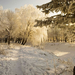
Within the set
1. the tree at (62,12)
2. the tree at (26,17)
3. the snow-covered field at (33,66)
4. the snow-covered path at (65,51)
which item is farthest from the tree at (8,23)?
the tree at (62,12)

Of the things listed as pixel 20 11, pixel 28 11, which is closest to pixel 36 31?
pixel 28 11

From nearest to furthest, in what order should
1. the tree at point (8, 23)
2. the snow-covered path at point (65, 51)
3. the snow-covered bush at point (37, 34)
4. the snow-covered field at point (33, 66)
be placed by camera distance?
the snow-covered field at point (33, 66) → the snow-covered path at point (65, 51) → the tree at point (8, 23) → the snow-covered bush at point (37, 34)

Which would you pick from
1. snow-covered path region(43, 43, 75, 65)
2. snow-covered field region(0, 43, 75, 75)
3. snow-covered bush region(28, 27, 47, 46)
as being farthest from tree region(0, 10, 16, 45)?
snow-covered field region(0, 43, 75, 75)

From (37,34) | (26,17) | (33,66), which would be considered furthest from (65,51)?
(33,66)

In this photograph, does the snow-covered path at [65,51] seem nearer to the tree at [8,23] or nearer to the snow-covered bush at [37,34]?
the snow-covered bush at [37,34]

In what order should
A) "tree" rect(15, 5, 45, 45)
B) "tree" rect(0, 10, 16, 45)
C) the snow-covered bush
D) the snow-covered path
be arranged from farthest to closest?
the snow-covered bush, "tree" rect(15, 5, 45, 45), "tree" rect(0, 10, 16, 45), the snow-covered path

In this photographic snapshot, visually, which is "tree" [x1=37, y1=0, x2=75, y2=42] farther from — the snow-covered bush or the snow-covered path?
the snow-covered bush

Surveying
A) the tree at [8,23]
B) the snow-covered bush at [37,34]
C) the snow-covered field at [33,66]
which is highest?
the tree at [8,23]

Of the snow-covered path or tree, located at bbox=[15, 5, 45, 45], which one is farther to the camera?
tree, located at bbox=[15, 5, 45, 45]

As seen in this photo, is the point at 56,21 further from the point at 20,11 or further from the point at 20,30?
the point at 20,11

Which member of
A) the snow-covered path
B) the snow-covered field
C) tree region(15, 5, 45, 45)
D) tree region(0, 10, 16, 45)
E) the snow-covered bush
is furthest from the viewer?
the snow-covered bush

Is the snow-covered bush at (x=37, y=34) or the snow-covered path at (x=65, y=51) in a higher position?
the snow-covered bush at (x=37, y=34)

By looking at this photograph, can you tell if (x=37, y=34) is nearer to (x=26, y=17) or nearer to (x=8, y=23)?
(x=26, y=17)

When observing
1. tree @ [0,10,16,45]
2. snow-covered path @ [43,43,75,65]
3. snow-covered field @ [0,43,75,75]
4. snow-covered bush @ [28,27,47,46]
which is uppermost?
tree @ [0,10,16,45]
